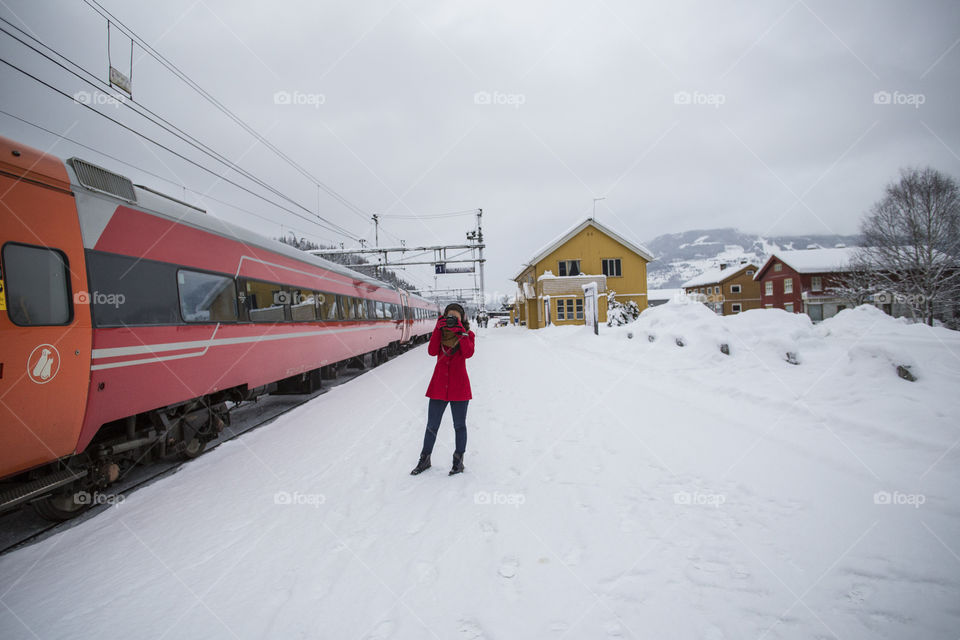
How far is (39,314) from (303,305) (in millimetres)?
5428

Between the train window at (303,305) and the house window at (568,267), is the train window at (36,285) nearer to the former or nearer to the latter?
the train window at (303,305)

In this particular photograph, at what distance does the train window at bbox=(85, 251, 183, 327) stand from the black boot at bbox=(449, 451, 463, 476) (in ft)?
12.3

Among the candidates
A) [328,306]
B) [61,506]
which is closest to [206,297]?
[61,506]

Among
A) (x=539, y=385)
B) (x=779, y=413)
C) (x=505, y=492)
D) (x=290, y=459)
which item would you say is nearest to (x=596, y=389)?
(x=539, y=385)

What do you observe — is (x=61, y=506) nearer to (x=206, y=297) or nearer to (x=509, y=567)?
(x=206, y=297)

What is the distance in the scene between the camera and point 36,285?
3227 millimetres

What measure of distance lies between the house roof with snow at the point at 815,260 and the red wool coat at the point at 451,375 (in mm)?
43935

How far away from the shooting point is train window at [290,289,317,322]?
8109 mm

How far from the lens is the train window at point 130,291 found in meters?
3.73

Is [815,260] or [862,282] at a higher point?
[815,260]

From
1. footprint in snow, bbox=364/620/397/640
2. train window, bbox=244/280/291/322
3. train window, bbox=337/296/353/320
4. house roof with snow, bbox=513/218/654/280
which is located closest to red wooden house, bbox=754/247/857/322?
house roof with snow, bbox=513/218/654/280

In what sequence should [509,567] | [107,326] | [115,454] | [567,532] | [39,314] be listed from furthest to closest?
[115,454] < [107,326] < [39,314] < [567,532] < [509,567]

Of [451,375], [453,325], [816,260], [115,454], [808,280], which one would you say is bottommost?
[115,454]

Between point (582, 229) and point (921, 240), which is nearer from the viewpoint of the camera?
point (921, 240)
